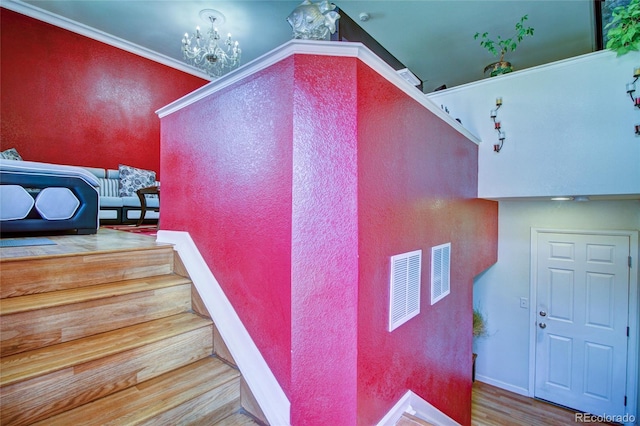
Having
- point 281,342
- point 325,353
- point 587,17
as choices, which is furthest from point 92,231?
point 587,17

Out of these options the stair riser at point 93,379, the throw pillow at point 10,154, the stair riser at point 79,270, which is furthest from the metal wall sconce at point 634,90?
the throw pillow at point 10,154

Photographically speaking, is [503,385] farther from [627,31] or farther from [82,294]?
[82,294]

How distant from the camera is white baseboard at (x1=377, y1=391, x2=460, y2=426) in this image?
146 cm

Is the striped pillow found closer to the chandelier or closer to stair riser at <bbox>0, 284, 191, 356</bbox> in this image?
the chandelier

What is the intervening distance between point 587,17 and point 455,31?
4.97 feet

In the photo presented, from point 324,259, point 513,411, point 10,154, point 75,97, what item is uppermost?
point 75,97

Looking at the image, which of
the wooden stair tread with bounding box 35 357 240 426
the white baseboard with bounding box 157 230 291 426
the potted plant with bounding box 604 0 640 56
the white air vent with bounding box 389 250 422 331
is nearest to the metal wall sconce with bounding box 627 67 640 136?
the potted plant with bounding box 604 0 640 56

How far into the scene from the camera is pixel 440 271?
206cm

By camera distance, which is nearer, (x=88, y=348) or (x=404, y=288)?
(x=88, y=348)

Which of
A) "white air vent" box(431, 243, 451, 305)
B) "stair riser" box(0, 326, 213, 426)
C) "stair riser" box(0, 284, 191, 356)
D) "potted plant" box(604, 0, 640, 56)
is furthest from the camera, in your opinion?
"potted plant" box(604, 0, 640, 56)

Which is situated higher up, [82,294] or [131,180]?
[131,180]

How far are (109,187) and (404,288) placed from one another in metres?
4.50

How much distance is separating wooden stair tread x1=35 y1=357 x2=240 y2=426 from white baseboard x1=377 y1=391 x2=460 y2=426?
786 millimetres
